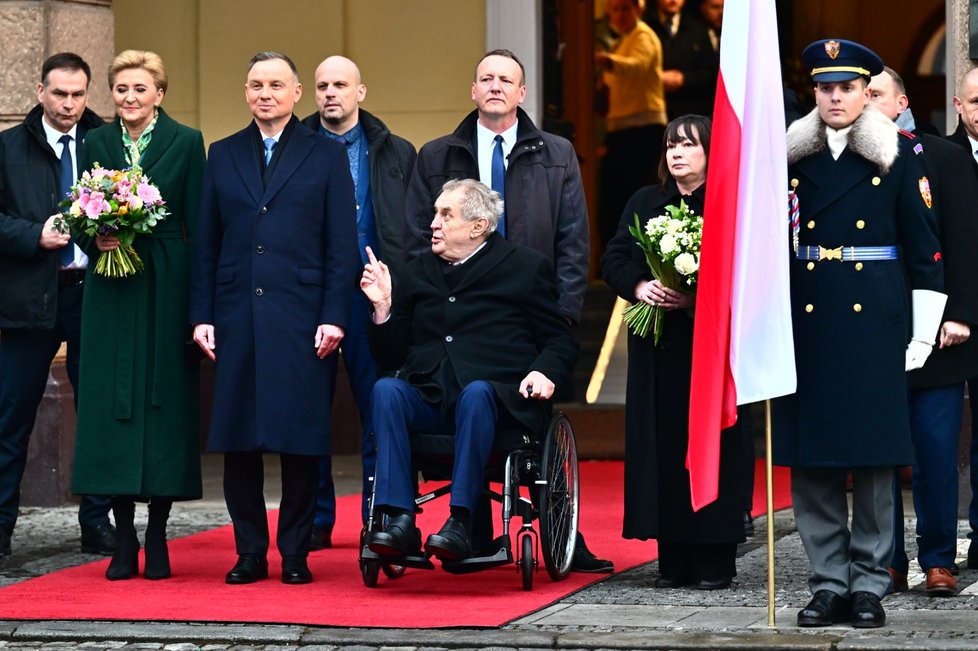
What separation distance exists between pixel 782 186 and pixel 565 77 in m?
9.78

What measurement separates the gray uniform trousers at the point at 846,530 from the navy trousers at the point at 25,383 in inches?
137

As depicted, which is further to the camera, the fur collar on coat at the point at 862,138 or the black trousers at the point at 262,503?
the black trousers at the point at 262,503

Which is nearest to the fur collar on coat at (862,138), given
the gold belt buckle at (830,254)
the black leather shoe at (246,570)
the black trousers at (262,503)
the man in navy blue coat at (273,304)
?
the gold belt buckle at (830,254)

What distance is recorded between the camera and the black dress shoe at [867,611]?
678 cm

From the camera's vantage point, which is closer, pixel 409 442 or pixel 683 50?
pixel 409 442

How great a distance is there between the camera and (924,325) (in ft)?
22.9

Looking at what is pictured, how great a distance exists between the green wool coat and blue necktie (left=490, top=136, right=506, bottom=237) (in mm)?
1215

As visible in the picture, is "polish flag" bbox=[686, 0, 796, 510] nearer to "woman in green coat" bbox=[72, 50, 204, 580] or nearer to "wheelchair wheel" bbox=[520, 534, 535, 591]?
"wheelchair wheel" bbox=[520, 534, 535, 591]

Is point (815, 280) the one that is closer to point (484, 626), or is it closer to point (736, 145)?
point (736, 145)

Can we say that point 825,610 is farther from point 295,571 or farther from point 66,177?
point 66,177

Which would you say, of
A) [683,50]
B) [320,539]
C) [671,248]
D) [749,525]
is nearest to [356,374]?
[320,539]

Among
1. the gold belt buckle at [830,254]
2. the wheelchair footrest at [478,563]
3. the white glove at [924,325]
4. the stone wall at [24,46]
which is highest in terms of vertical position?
the stone wall at [24,46]

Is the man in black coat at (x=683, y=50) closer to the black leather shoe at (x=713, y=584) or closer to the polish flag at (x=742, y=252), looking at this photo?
the black leather shoe at (x=713, y=584)

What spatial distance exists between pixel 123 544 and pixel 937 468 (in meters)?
3.11
